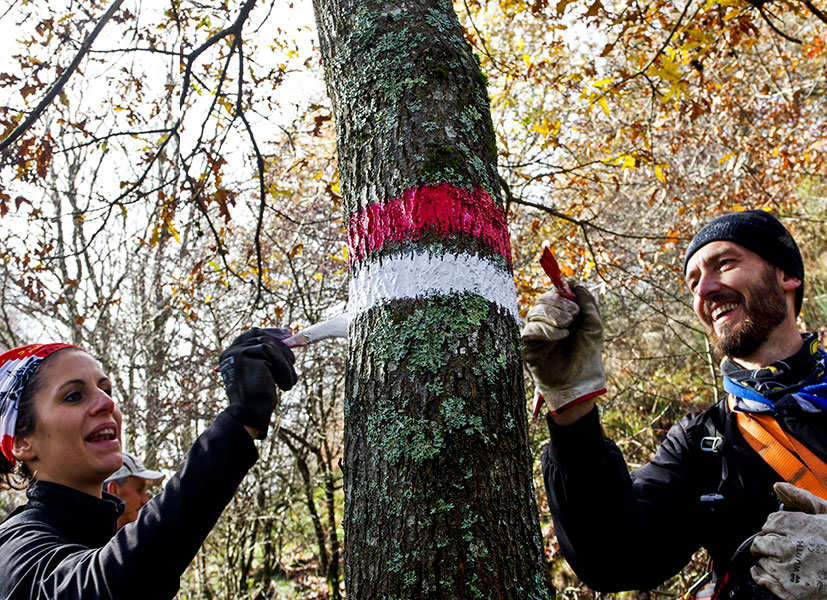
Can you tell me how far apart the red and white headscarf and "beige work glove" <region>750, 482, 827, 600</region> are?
226 centimetres

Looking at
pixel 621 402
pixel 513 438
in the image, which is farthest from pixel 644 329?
pixel 513 438

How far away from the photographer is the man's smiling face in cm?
218

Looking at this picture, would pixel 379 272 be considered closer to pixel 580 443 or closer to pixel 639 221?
pixel 580 443

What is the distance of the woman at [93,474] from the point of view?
1377 mm

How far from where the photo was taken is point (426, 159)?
1448mm

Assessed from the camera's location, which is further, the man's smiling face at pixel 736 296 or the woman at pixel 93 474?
the man's smiling face at pixel 736 296

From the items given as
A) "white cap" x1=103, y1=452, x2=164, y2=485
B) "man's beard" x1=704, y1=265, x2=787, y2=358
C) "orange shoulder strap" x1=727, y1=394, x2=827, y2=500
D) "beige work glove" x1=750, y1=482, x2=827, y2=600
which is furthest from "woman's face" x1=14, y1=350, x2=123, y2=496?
"man's beard" x1=704, y1=265, x2=787, y2=358

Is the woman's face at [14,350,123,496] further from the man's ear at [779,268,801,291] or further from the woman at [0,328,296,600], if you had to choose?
the man's ear at [779,268,801,291]

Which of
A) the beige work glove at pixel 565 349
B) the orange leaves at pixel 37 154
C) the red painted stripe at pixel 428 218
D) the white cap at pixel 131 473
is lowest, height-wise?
the beige work glove at pixel 565 349

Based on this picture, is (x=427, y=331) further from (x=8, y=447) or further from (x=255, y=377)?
Answer: (x=8, y=447)

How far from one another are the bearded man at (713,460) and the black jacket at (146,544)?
93 cm

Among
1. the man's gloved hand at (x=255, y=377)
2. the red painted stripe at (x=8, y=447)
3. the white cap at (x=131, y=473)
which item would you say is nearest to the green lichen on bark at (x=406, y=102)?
the man's gloved hand at (x=255, y=377)

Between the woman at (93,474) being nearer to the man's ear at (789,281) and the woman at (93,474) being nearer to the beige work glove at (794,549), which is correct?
the beige work glove at (794,549)

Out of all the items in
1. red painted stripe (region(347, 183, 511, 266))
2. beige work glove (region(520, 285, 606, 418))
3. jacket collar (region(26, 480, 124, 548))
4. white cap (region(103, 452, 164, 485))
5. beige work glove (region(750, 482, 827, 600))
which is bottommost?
beige work glove (region(750, 482, 827, 600))
